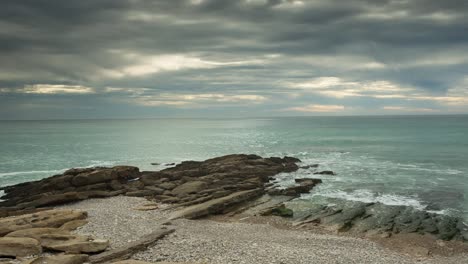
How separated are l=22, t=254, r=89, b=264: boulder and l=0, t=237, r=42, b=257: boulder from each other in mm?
1511

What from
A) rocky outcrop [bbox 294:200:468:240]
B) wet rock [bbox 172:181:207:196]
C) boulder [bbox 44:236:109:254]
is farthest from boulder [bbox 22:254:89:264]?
wet rock [bbox 172:181:207:196]

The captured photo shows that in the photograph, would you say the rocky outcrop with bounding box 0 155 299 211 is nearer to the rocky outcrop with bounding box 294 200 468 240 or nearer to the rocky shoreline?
the rocky shoreline

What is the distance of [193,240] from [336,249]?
985 centimetres

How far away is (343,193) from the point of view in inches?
1768

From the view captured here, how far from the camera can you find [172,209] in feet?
117

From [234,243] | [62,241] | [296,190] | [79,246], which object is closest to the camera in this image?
[79,246]

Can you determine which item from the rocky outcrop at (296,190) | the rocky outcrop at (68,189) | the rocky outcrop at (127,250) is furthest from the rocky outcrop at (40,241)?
the rocky outcrop at (296,190)

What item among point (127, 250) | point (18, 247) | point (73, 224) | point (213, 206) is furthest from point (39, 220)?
point (213, 206)

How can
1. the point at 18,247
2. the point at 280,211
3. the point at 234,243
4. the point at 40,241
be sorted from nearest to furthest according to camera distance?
the point at 18,247 → the point at 40,241 → the point at 234,243 → the point at 280,211

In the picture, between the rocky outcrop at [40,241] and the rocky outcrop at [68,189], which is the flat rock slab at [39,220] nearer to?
the rocky outcrop at [40,241]

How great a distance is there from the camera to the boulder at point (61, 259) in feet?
63.3

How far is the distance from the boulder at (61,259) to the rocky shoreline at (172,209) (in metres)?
0.05

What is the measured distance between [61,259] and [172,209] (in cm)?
1654

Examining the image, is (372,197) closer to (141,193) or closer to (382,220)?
(382,220)
